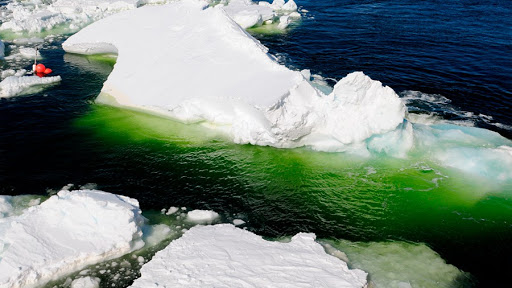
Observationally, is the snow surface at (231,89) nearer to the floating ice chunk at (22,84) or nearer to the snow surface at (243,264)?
the floating ice chunk at (22,84)

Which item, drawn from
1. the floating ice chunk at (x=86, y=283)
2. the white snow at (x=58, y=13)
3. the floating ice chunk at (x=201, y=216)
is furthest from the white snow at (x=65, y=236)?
the white snow at (x=58, y=13)

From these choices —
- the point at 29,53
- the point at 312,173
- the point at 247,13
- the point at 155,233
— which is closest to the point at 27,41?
the point at 29,53

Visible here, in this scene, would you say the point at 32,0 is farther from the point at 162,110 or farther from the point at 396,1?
the point at 396,1

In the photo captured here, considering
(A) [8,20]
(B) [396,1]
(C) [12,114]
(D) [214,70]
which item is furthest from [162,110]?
(B) [396,1]

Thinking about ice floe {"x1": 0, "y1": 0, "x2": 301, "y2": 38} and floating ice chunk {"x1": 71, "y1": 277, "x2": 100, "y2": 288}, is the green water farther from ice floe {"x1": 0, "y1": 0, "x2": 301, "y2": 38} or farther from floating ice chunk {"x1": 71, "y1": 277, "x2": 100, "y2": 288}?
ice floe {"x1": 0, "y1": 0, "x2": 301, "y2": 38}

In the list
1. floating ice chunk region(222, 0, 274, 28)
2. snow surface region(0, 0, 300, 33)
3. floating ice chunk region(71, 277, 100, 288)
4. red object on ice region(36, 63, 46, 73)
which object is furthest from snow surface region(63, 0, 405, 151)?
snow surface region(0, 0, 300, 33)

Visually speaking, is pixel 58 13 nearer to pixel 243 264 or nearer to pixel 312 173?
pixel 312 173

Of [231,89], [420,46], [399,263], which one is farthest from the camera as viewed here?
[420,46]
